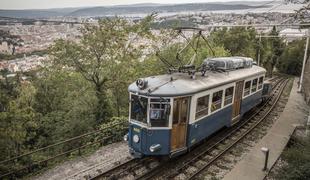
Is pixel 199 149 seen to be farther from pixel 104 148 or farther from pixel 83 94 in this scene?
pixel 83 94

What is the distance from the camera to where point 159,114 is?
9.76 m

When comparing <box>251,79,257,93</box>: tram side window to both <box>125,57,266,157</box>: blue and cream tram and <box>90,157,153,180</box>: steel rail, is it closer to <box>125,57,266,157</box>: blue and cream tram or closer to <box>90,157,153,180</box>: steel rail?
<box>125,57,266,157</box>: blue and cream tram

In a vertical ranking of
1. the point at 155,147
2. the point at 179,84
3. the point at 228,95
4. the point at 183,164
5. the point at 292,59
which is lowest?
the point at 183,164

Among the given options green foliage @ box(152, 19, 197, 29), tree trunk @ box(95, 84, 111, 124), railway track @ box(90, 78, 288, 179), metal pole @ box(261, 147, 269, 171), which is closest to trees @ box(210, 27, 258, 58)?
green foliage @ box(152, 19, 197, 29)

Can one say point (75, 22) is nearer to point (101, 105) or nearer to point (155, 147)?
point (101, 105)

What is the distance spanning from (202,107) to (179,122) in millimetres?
1537

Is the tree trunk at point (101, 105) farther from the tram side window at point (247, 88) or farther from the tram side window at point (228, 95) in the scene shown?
the tram side window at point (247, 88)

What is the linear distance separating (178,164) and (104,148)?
12.1 feet

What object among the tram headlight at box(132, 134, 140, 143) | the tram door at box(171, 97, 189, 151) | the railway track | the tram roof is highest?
the tram roof

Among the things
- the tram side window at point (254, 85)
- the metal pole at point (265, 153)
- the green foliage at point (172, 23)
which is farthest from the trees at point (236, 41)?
the metal pole at point (265, 153)

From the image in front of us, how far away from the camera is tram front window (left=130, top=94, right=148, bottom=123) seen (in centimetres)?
997

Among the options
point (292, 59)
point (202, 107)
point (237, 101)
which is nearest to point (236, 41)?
point (292, 59)

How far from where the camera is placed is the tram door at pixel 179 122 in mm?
10000

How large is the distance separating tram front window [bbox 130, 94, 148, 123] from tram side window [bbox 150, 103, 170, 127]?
296 millimetres
